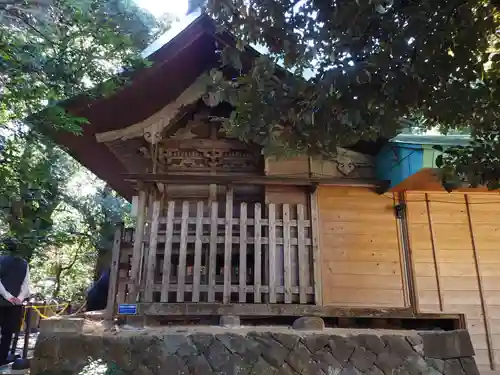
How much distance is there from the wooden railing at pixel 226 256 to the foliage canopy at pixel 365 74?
82.2 inches

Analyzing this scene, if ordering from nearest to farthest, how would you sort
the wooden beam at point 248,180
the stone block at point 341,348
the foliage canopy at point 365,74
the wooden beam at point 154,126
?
the foliage canopy at point 365,74, the stone block at point 341,348, the wooden beam at point 248,180, the wooden beam at point 154,126

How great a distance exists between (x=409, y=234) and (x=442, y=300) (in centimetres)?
103

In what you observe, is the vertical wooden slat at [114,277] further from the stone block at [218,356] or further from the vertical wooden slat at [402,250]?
the vertical wooden slat at [402,250]

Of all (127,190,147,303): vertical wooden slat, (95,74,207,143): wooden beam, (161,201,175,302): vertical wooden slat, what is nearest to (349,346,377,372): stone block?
(161,201,175,302): vertical wooden slat

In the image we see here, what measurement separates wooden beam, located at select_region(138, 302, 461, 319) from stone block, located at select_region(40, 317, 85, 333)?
84 centimetres

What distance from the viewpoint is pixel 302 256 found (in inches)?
203

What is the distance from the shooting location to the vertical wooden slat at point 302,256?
16.6ft

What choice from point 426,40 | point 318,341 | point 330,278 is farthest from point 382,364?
point 426,40

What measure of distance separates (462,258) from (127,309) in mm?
4844

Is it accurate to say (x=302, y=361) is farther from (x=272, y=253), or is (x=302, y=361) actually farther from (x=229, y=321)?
(x=272, y=253)

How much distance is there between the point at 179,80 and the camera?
6.09 m

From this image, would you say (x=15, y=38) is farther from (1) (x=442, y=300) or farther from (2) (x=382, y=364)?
(1) (x=442, y=300)

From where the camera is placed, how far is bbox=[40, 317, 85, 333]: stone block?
4.08 metres

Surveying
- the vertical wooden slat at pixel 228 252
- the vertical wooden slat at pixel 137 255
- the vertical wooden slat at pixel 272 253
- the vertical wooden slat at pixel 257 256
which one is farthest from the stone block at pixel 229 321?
the vertical wooden slat at pixel 137 255
